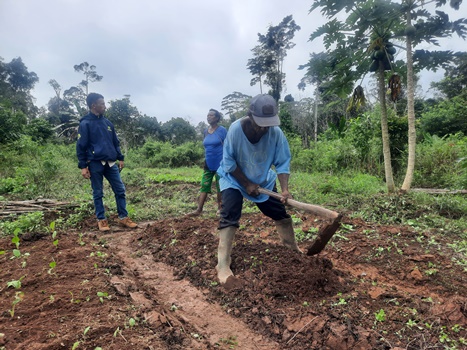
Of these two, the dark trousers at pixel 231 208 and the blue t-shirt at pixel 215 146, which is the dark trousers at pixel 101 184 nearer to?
the blue t-shirt at pixel 215 146

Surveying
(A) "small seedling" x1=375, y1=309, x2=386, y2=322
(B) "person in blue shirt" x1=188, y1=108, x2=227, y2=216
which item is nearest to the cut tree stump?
(B) "person in blue shirt" x1=188, y1=108, x2=227, y2=216

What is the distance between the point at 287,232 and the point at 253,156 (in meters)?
0.93

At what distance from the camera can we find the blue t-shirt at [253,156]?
299 cm

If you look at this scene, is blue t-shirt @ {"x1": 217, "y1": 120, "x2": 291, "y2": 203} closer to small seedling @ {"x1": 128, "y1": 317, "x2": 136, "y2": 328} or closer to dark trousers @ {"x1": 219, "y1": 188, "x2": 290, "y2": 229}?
dark trousers @ {"x1": 219, "y1": 188, "x2": 290, "y2": 229}

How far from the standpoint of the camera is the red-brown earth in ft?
6.68

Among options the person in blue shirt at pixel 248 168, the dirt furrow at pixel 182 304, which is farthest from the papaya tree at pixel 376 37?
the dirt furrow at pixel 182 304

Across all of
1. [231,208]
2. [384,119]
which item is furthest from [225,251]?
[384,119]

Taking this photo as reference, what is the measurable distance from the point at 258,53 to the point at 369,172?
64.7 feet

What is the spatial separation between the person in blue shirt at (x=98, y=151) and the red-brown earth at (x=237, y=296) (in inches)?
34.9

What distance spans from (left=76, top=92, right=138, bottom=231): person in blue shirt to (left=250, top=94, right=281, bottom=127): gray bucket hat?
269 cm

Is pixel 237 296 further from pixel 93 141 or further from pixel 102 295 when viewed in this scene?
pixel 93 141

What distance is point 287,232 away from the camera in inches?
133

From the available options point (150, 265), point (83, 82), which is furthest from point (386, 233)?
point (83, 82)

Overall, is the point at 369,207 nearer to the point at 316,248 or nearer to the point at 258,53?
the point at 316,248
